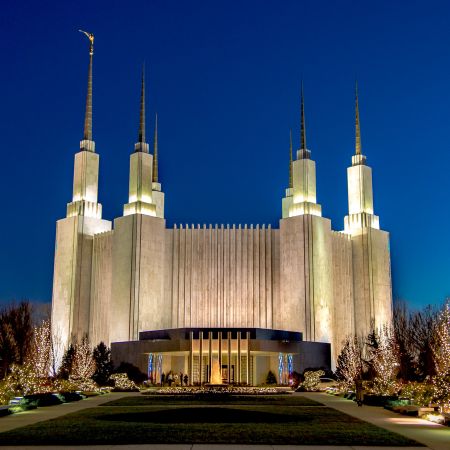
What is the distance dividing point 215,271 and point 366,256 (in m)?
12.7

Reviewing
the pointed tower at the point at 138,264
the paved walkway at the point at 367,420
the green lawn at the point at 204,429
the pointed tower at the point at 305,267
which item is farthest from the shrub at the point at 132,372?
the green lawn at the point at 204,429

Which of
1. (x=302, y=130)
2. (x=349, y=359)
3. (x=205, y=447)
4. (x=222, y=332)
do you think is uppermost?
(x=302, y=130)

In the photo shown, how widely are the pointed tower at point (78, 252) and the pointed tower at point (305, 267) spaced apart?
52.7 feet

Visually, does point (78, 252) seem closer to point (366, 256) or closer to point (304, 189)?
point (304, 189)

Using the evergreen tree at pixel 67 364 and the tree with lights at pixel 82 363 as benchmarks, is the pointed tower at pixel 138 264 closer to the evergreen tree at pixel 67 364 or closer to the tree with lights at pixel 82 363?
the tree with lights at pixel 82 363

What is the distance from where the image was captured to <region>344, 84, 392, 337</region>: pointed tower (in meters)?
61.2

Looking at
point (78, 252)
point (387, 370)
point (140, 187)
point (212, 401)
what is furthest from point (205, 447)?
point (78, 252)

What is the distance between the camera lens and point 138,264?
57.0 m

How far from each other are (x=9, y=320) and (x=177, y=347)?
17.2 metres

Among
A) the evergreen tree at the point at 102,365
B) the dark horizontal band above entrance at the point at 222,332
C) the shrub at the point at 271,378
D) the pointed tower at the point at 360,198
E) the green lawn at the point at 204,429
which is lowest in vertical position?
the green lawn at the point at 204,429

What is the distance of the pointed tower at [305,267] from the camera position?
56.7m

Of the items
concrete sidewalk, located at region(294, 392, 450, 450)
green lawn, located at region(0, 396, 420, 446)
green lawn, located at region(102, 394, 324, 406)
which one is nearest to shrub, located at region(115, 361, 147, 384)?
green lawn, located at region(102, 394, 324, 406)

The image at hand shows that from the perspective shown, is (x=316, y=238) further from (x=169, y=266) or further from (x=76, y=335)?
(x=76, y=335)

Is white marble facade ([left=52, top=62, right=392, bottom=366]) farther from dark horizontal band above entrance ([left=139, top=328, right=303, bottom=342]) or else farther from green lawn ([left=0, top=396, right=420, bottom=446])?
green lawn ([left=0, top=396, right=420, bottom=446])
